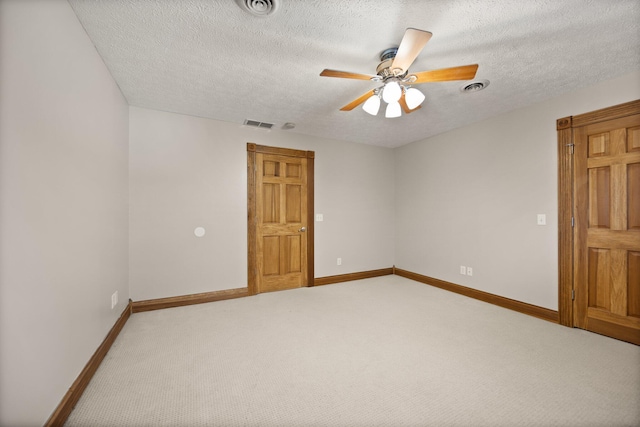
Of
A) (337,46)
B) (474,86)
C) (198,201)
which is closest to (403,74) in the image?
Result: (337,46)

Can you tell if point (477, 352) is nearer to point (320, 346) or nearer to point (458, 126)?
point (320, 346)

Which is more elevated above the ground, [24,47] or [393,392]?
[24,47]

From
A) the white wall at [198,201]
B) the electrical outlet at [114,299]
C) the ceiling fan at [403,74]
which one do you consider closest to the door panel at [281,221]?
the white wall at [198,201]

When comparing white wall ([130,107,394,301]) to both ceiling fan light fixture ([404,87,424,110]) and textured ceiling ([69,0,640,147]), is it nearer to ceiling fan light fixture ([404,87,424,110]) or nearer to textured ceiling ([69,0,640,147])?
textured ceiling ([69,0,640,147])

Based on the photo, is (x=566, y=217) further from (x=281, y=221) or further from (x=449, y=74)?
(x=281, y=221)

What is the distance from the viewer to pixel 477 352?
2.33 m

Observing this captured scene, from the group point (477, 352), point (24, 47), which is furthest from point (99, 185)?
point (477, 352)

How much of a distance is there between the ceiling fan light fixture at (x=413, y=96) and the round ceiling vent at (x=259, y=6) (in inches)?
46.1

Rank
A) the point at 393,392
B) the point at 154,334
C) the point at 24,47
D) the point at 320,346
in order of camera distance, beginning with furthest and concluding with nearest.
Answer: the point at 154,334 < the point at 320,346 < the point at 393,392 < the point at 24,47

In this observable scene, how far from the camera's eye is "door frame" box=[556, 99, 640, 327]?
2.88 meters

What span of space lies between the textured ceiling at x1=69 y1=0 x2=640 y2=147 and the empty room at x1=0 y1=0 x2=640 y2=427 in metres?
0.02

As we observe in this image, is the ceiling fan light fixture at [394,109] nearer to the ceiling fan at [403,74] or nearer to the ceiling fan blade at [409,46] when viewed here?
the ceiling fan at [403,74]

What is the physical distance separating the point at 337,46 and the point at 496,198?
2860mm

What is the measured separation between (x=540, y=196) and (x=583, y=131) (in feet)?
2.45
